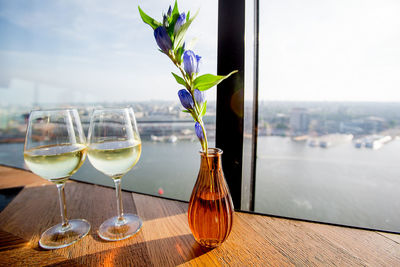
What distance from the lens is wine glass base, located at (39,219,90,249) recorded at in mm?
405

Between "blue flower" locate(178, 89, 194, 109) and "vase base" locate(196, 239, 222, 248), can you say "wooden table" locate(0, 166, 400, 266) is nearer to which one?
"vase base" locate(196, 239, 222, 248)

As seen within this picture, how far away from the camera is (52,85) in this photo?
1.59 meters

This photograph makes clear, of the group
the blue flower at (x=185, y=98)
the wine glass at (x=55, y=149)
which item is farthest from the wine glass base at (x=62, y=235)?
the blue flower at (x=185, y=98)

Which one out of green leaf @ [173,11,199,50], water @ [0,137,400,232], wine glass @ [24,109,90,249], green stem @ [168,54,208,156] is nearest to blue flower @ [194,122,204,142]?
green stem @ [168,54,208,156]

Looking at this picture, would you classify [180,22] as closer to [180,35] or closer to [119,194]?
[180,35]

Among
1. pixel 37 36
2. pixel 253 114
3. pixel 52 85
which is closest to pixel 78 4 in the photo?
pixel 37 36

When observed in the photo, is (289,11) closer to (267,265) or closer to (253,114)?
(253,114)

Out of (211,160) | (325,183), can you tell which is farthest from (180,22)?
(325,183)

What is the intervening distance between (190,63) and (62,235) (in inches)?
17.5

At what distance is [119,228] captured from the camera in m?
0.45

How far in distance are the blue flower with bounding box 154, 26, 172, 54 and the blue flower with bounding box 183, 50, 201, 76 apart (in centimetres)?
3

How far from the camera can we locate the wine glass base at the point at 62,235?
1.33ft

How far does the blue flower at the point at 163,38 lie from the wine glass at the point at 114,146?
0.57 ft

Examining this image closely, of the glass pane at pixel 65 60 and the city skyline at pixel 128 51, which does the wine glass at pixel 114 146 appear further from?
the glass pane at pixel 65 60
